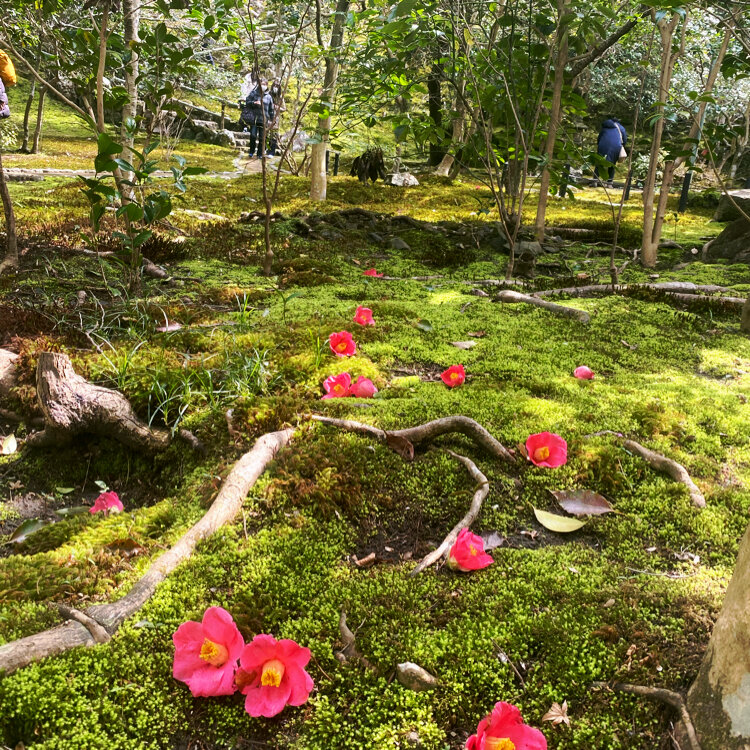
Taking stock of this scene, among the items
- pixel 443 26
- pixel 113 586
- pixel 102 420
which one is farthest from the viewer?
pixel 443 26

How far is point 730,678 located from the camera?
3.57ft

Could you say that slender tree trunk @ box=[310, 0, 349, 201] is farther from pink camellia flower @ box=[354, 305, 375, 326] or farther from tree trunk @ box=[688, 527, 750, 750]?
tree trunk @ box=[688, 527, 750, 750]

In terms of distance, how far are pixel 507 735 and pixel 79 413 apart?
2.22 meters

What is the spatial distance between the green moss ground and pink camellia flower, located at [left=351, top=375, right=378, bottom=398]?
11 cm

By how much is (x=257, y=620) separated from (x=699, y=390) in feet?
8.85

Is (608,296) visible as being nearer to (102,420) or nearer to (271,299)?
(271,299)

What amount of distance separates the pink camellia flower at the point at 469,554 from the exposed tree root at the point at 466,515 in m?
0.08

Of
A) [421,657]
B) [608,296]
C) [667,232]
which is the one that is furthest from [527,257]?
[421,657]

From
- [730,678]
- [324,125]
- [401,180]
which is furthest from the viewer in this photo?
[401,180]

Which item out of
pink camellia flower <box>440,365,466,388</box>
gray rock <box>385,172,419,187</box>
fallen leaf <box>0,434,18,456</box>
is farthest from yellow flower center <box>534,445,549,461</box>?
gray rock <box>385,172,419,187</box>

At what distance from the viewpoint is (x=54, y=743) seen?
122 centimetres

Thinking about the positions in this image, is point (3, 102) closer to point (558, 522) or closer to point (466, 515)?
point (466, 515)

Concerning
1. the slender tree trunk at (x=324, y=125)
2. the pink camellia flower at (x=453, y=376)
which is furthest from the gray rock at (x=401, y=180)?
the pink camellia flower at (x=453, y=376)

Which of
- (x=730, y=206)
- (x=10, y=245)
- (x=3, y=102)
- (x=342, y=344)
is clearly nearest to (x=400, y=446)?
(x=342, y=344)
